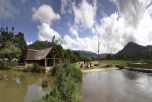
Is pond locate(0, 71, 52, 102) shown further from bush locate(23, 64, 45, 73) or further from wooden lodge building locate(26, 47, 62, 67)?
wooden lodge building locate(26, 47, 62, 67)

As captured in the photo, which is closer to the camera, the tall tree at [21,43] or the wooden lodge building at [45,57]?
the wooden lodge building at [45,57]

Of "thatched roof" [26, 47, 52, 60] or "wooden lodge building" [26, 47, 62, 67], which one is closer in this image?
"wooden lodge building" [26, 47, 62, 67]

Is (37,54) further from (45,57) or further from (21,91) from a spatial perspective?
(21,91)

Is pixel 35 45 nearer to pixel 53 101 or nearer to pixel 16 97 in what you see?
pixel 16 97

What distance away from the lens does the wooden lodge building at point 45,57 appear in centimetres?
6017

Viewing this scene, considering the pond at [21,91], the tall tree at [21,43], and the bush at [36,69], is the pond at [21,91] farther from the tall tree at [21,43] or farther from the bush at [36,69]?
the tall tree at [21,43]

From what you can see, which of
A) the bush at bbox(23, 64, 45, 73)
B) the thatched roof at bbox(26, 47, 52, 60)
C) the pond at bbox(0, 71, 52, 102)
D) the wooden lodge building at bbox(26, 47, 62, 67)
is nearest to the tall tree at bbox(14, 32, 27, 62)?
the thatched roof at bbox(26, 47, 52, 60)

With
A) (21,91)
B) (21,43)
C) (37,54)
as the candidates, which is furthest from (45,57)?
(21,91)

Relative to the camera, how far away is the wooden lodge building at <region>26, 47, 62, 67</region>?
60172 mm

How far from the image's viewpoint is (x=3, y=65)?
6031 cm

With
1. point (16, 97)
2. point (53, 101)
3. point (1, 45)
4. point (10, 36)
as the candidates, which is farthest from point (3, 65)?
point (53, 101)

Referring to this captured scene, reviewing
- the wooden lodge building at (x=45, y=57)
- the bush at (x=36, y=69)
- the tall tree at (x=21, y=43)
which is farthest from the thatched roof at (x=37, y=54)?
the bush at (x=36, y=69)

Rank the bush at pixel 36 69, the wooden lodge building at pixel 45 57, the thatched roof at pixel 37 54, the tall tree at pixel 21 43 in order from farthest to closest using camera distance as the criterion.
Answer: the tall tree at pixel 21 43 → the thatched roof at pixel 37 54 → the wooden lodge building at pixel 45 57 → the bush at pixel 36 69

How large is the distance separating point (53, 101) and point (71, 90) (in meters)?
3.33
